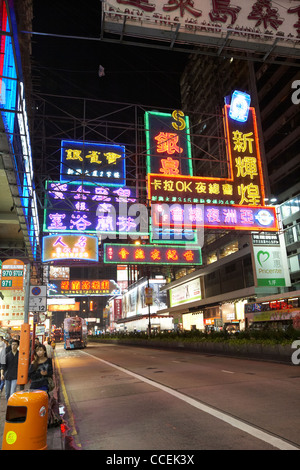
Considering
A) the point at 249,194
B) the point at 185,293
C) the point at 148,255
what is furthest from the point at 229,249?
the point at 249,194

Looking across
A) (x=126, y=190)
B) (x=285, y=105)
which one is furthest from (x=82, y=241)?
(x=285, y=105)

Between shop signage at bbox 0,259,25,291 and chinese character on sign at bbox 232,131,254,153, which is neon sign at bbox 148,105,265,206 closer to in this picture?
chinese character on sign at bbox 232,131,254,153

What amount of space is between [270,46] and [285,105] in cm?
4881

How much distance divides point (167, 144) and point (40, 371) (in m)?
16.5

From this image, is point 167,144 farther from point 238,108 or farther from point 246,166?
point 238,108

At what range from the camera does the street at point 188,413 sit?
5711mm

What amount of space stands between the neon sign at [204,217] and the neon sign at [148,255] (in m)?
4.74

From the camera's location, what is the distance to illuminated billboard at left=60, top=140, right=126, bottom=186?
823 inches

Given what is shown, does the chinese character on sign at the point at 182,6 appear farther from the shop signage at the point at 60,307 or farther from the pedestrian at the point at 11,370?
the shop signage at the point at 60,307

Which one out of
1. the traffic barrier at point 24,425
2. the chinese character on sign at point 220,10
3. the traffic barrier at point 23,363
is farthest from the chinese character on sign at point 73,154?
the traffic barrier at point 24,425

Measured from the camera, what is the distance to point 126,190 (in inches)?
852

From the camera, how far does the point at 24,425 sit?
4828 mm
